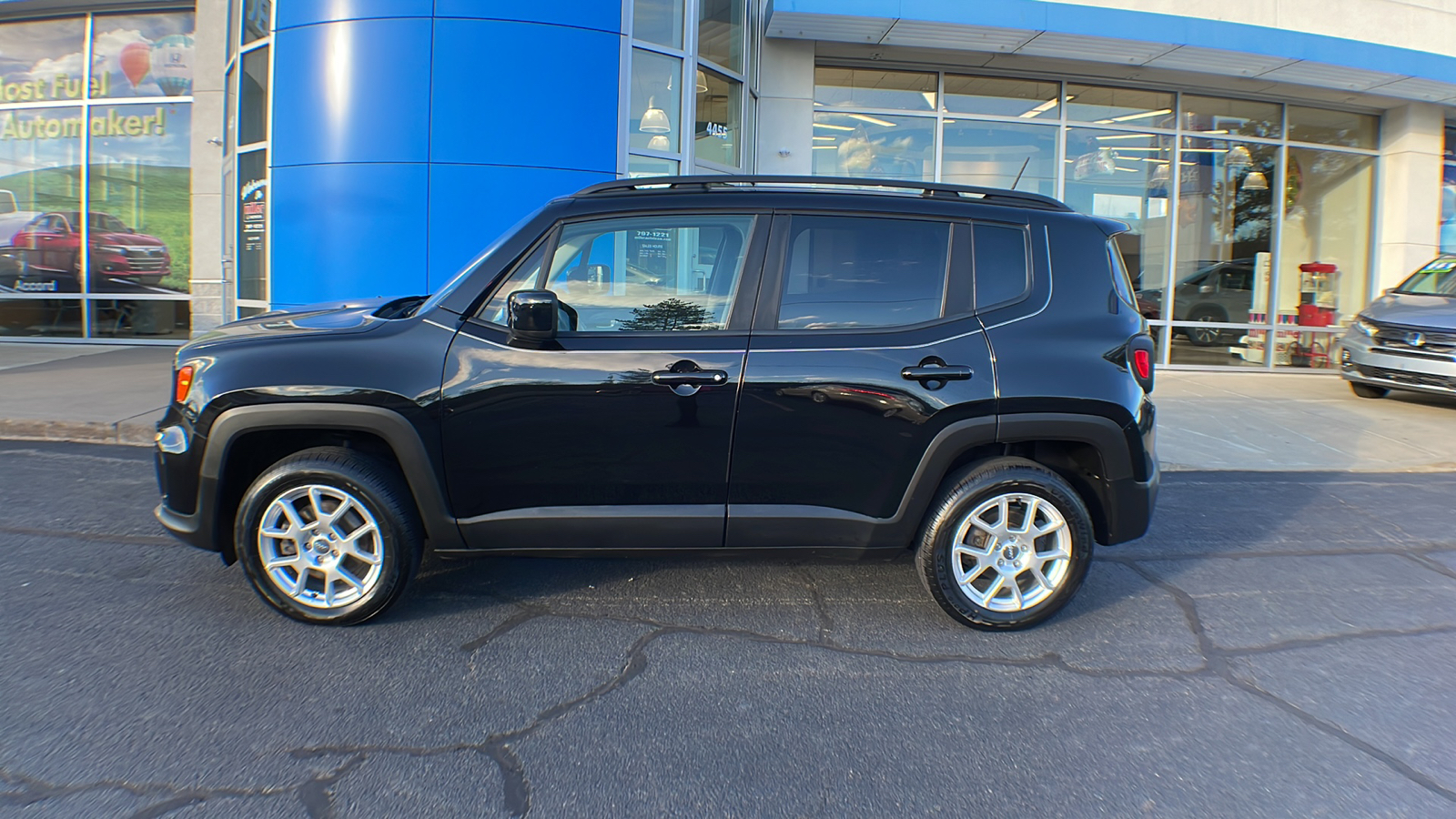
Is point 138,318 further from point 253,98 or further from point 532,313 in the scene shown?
point 532,313

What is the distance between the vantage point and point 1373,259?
556 inches

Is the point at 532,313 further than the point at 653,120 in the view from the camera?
No

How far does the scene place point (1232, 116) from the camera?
13461mm

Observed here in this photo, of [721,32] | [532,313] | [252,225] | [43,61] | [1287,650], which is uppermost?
[43,61]

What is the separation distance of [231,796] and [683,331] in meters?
2.13

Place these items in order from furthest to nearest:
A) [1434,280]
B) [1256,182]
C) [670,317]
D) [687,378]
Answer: [1256,182] → [1434,280] → [670,317] → [687,378]

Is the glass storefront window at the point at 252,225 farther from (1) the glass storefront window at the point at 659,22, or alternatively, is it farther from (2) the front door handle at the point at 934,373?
(2) the front door handle at the point at 934,373

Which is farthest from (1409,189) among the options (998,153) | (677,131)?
(677,131)

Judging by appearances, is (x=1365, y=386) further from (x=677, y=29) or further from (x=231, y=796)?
(x=231, y=796)

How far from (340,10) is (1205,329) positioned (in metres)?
12.0

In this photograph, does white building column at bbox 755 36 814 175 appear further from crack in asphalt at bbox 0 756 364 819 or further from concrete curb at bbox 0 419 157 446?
crack in asphalt at bbox 0 756 364 819

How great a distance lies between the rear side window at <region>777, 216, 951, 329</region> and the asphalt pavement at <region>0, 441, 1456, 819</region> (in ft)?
3.57

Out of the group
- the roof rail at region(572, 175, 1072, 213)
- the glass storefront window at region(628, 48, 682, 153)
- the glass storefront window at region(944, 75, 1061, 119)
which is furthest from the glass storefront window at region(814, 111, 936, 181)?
the roof rail at region(572, 175, 1072, 213)

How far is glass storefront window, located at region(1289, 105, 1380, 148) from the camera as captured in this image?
1373 cm
